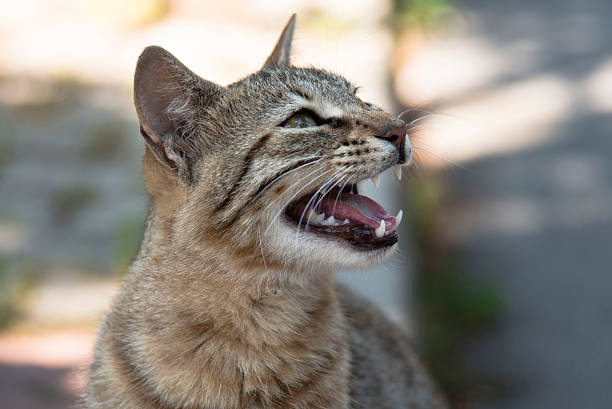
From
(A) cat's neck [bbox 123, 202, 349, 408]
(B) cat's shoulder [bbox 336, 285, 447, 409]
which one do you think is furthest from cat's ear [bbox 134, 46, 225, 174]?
(B) cat's shoulder [bbox 336, 285, 447, 409]

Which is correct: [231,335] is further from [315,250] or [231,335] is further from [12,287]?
[12,287]

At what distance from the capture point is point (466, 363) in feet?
16.6

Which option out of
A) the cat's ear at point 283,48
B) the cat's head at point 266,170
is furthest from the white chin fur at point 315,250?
the cat's ear at point 283,48

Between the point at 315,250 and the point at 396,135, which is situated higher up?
the point at 396,135

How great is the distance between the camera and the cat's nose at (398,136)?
108 inches

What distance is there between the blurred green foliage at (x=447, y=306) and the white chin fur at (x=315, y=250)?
224 cm

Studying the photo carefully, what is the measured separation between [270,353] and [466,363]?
2730 mm

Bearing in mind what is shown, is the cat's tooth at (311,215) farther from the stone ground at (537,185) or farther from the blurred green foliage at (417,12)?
the blurred green foliage at (417,12)

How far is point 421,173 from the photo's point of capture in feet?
21.7

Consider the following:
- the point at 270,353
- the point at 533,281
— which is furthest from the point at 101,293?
the point at 533,281

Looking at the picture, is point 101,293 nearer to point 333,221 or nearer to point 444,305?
point 444,305

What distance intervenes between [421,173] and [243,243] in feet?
13.7

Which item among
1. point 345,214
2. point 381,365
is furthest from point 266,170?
point 381,365

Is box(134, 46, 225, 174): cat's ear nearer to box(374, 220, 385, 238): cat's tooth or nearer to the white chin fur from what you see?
the white chin fur
